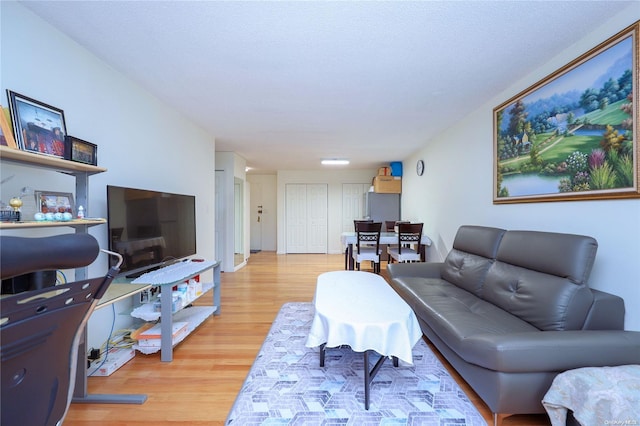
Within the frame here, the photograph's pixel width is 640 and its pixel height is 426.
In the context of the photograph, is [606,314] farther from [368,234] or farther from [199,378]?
[368,234]

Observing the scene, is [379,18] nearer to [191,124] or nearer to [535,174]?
[535,174]

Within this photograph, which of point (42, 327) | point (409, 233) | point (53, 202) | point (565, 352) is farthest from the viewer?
point (409, 233)

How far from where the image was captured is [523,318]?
74.2 inches

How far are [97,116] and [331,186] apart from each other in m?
5.88

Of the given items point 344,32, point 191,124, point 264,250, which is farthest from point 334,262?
point 344,32

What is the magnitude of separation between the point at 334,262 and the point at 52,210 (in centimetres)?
527

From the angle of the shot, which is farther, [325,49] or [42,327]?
[325,49]

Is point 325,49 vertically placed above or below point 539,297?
above

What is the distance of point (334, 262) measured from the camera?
6.30m

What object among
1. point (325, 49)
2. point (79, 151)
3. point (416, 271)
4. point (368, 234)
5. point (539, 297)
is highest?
point (325, 49)

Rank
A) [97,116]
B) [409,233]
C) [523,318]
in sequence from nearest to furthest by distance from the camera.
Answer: [523,318] < [97,116] < [409,233]

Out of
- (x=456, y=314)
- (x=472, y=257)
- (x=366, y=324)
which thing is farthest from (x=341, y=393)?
(x=472, y=257)

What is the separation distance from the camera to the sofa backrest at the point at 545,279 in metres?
1.63

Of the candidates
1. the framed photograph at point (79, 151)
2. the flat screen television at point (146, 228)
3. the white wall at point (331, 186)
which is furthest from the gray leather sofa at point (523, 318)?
the white wall at point (331, 186)
